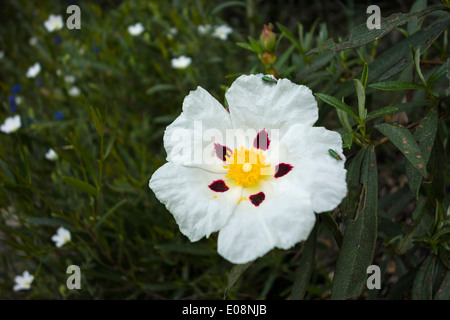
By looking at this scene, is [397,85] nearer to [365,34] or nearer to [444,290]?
[365,34]

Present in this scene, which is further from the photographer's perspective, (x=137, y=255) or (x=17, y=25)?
(x=17, y=25)

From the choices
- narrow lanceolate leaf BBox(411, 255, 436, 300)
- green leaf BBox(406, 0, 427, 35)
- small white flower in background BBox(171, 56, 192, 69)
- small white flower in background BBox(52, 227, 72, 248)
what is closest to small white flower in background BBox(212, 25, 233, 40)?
small white flower in background BBox(171, 56, 192, 69)

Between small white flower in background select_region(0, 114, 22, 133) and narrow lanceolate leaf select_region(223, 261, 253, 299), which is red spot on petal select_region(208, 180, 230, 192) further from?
small white flower in background select_region(0, 114, 22, 133)

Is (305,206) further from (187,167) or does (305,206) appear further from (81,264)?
(81,264)

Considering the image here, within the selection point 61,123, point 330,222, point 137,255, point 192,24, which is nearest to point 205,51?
point 192,24

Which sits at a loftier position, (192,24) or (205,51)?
(192,24)

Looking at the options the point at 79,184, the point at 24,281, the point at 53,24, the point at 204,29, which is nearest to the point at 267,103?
the point at 79,184
